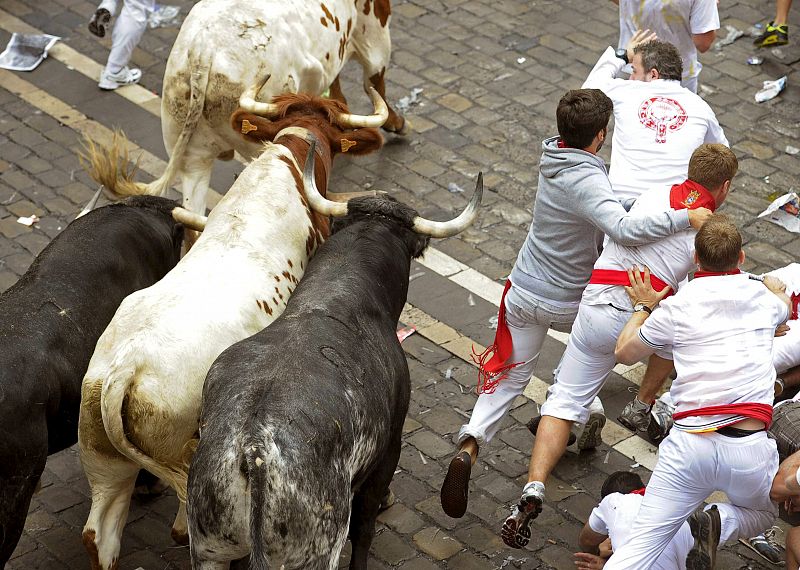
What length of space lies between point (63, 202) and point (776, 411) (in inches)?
230

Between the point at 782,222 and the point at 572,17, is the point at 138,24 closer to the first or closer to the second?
the point at 572,17

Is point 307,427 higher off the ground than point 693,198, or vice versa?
point 693,198

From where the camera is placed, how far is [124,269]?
5992 mm

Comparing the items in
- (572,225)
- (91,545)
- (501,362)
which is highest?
(572,225)

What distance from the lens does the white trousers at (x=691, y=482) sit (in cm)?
501

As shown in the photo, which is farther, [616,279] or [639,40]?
[639,40]

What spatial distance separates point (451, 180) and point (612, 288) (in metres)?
3.73

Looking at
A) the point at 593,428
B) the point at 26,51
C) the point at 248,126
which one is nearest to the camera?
the point at 593,428

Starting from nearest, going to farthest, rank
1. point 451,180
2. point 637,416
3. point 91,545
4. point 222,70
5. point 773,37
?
1. point 91,545
2. point 637,416
3. point 222,70
4. point 451,180
5. point 773,37

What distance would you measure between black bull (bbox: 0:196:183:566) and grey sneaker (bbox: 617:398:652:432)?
116 inches

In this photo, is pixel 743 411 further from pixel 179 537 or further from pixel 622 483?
pixel 179 537

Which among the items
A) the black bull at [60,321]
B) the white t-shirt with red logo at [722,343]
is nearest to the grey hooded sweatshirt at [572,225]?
the white t-shirt with red logo at [722,343]

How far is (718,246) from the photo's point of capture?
5051mm

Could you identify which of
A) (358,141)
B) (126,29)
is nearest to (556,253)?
(358,141)
